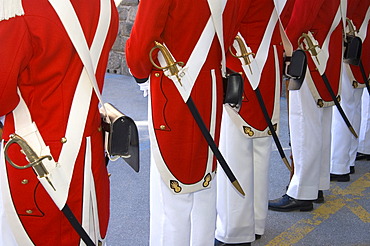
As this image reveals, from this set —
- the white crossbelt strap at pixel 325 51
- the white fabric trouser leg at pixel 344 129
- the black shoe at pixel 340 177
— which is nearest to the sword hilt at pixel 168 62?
the white crossbelt strap at pixel 325 51

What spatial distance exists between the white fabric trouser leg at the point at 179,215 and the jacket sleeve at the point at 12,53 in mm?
903

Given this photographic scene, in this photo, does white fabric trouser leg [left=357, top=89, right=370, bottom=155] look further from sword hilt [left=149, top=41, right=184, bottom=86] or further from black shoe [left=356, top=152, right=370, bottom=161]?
sword hilt [left=149, top=41, right=184, bottom=86]

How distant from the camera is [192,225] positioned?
8.49 feet

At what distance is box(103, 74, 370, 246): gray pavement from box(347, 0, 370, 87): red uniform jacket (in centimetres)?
72

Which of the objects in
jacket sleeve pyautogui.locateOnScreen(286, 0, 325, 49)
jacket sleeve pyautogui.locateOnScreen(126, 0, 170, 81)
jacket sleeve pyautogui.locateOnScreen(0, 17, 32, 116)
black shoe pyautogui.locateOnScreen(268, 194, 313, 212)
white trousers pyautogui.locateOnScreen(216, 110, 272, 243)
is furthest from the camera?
black shoe pyautogui.locateOnScreen(268, 194, 313, 212)

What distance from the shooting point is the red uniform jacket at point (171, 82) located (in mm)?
2195

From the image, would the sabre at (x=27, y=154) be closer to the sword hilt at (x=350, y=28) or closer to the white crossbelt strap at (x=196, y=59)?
the white crossbelt strap at (x=196, y=59)

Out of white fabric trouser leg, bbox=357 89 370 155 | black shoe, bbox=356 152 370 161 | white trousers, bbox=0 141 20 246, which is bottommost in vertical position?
black shoe, bbox=356 152 370 161

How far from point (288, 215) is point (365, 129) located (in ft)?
4.26

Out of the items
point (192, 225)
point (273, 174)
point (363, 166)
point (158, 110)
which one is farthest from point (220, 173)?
point (363, 166)

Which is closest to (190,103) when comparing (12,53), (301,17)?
(12,53)

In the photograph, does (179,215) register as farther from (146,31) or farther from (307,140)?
(307,140)

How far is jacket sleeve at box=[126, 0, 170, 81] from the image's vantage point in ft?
7.06

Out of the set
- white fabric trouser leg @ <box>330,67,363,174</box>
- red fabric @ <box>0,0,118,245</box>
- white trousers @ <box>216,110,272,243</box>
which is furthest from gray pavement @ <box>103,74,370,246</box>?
red fabric @ <box>0,0,118,245</box>
